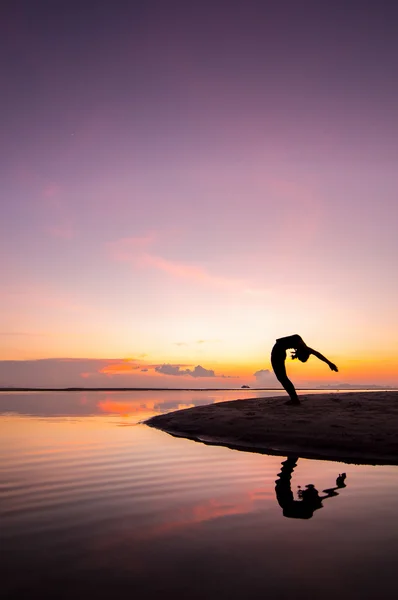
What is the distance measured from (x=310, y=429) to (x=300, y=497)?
26.1 ft

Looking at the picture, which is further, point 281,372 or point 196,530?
point 281,372

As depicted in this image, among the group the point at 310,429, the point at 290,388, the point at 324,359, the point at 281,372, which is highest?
the point at 324,359

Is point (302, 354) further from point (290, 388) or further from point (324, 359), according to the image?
point (290, 388)

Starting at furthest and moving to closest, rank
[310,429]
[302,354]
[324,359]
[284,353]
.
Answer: [284,353], [302,354], [324,359], [310,429]

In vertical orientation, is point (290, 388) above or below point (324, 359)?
below

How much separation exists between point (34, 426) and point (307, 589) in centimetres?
2374

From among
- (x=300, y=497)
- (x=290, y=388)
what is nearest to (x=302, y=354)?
(x=290, y=388)

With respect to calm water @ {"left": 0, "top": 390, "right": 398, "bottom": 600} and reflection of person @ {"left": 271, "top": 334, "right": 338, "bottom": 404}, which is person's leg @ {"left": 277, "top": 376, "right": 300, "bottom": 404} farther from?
calm water @ {"left": 0, "top": 390, "right": 398, "bottom": 600}

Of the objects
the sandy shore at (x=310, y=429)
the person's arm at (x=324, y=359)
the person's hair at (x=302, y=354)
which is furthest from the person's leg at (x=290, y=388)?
the person's arm at (x=324, y=359)

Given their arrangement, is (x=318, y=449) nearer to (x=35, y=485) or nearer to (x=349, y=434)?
(x=349, y=434)

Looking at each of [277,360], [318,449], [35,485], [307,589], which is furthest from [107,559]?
[277,360]

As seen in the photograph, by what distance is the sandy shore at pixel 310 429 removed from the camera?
14.3 meters

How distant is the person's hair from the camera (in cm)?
2180

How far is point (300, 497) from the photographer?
29.9ft
